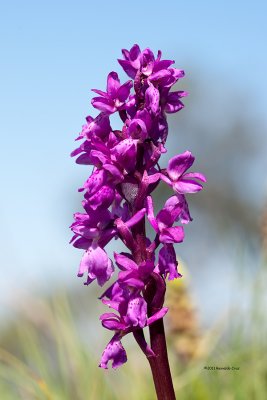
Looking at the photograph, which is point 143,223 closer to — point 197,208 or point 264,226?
point 264,226

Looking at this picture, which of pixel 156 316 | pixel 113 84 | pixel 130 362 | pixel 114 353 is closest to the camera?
pixel 156 316

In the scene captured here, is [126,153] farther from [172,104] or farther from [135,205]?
[172,104]

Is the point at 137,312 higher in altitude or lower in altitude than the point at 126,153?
lower

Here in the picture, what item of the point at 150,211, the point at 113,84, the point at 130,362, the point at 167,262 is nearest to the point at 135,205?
the point at 150,211

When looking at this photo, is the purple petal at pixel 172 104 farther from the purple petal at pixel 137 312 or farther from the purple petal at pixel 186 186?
the purple petal at pixel 137 312

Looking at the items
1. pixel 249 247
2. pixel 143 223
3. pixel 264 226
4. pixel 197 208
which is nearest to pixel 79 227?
pixel 143 223

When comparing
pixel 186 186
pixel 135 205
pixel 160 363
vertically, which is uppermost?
pixel 186 186

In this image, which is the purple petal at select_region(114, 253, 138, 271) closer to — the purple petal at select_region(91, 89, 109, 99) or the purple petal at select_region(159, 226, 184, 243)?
the purple petal at select_region(159, 226, 184, 243)
